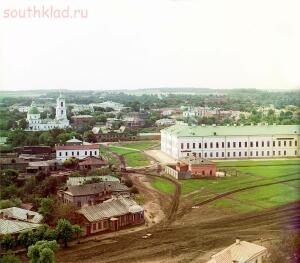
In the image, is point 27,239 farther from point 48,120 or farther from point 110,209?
point 48,120

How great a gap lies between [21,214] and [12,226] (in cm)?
14

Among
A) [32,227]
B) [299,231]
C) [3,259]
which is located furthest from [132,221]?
[299,231]

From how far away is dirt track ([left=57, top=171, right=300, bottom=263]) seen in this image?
174 inches

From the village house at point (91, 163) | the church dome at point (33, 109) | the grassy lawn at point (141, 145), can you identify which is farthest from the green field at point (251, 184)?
the church dome at point (33, 109)

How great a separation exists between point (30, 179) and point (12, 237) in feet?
1.94

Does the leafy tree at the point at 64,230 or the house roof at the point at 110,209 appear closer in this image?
the leafy tree at the point at 64,230

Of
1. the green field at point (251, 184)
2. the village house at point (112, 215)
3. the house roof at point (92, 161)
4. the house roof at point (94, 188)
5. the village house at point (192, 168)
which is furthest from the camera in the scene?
the village house at point (192, 168)

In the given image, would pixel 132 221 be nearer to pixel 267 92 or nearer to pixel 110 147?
pixel 110 147

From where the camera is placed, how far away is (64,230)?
173 inches

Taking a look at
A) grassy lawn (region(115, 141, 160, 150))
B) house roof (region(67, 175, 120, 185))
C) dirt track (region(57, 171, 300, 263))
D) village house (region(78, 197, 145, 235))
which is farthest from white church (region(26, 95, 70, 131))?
dirt track (region(57, 171, 300, 263))

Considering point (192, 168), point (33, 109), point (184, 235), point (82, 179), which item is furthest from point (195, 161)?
point (33, 109)

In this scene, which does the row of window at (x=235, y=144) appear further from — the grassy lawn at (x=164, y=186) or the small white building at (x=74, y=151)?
the small white building at (x=74, y=151)

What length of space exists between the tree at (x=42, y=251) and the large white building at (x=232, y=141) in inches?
59.0

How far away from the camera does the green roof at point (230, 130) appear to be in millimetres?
5219
